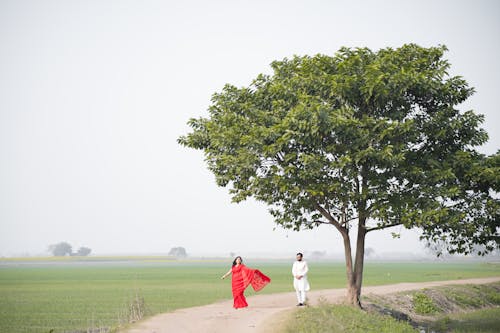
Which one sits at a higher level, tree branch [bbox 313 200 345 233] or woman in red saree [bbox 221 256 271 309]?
tree branch [bbox 313 200 345 233]

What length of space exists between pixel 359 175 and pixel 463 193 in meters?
5.07

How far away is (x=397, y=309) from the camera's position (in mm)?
31453

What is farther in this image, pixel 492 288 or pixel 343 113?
pixel 492 288

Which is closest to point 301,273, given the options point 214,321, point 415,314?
point 214,321

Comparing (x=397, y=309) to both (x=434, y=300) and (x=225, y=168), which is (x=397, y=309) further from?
(x=225, y=168)

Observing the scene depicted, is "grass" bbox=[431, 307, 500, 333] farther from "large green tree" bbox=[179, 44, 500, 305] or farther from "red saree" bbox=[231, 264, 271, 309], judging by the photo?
"red saree" bbox=[231, 264, 271, 309]

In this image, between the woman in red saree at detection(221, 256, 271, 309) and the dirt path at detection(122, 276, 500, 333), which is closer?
the dirt path at detection(122, 276, 500, 333)

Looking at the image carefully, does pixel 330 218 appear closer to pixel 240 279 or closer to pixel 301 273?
pixel 301 273

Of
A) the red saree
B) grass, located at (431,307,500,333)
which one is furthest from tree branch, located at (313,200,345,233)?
grass, located at (431,307,500,333)

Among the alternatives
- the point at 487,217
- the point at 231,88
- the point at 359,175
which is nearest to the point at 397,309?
the point at 487,217

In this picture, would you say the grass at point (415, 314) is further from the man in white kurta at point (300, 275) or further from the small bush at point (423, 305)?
the man in white kurta at point (300, 275)

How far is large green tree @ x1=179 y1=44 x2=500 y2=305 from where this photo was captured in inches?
874

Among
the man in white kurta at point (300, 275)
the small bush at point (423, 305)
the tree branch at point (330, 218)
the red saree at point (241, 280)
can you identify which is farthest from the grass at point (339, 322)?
the small bush at point (423, 305)

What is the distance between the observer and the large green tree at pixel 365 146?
22203 millimetres
